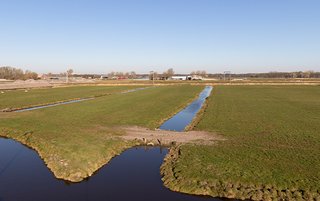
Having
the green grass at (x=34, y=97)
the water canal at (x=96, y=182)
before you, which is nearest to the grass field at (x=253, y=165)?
the water canal at (x=96, y=182)

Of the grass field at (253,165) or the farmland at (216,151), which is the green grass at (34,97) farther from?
the grass field at (253,165)

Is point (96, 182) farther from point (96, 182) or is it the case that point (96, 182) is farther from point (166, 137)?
point (166, 137)

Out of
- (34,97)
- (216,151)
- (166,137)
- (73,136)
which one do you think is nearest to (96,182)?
(216,151)

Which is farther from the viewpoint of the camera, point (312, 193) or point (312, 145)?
point (312, 145)

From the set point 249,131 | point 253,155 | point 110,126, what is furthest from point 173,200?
point 110,126

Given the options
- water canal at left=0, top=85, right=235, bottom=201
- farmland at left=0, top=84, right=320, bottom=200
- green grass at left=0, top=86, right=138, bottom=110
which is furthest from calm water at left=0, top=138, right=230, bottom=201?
green grass at left=0, top=86, right=138, bottom=110

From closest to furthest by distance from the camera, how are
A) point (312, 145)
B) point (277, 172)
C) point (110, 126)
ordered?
point (277, 172)
point (312, 145)
point (110, 126)

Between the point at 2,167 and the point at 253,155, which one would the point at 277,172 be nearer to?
the point at 253,155
